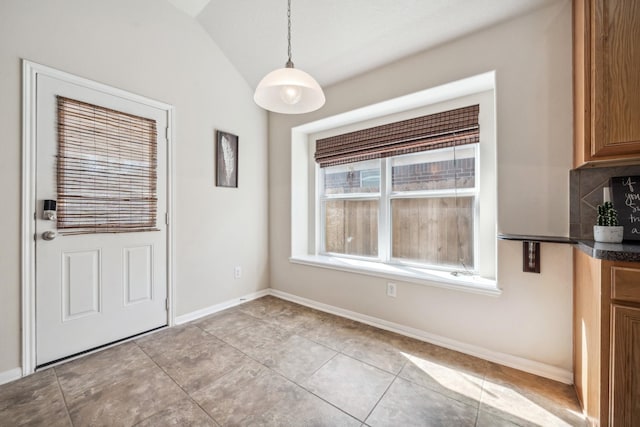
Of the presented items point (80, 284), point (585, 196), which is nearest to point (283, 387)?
point (80, 284)

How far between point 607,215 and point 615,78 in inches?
28.1

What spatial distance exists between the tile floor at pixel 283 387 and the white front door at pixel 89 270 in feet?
0.65

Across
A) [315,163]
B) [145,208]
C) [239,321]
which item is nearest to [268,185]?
[315,163]

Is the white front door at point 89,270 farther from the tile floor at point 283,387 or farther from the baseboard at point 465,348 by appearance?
the baseboard at point 465,348

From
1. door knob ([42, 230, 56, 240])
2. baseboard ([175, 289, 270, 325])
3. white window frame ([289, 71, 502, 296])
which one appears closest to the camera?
door knob ([42, 230, 56, 240])

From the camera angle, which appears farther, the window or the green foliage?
the window

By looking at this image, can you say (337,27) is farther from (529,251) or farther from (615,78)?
(529,251)

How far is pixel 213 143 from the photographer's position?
2873 mm

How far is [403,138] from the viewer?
2.59 meters

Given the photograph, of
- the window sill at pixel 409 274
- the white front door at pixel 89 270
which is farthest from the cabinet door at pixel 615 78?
the white front door at pixel 89 270

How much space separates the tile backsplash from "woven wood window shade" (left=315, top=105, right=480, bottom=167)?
75 centimetres

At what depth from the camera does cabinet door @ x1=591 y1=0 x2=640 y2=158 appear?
4.20 feet

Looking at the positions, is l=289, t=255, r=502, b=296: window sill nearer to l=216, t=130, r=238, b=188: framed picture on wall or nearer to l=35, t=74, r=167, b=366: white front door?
l=216, t=130, r=238, b=188: framed picture on wall

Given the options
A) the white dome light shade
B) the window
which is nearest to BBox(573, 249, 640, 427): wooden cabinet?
the window
